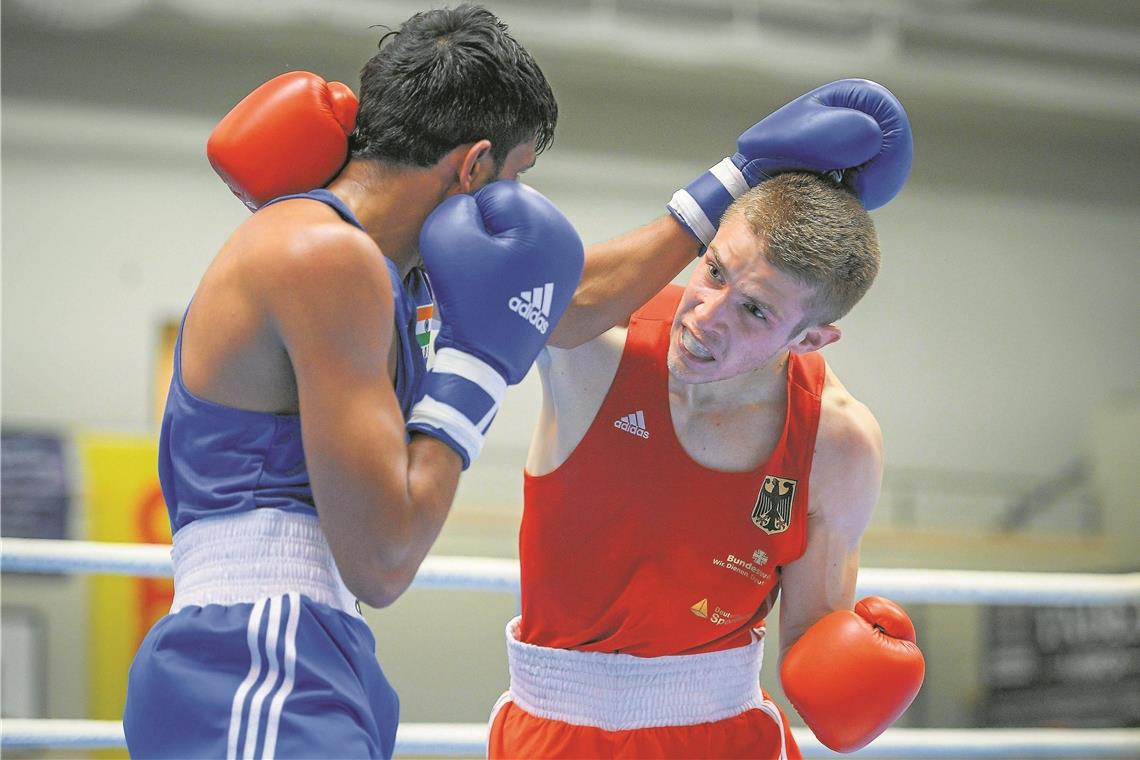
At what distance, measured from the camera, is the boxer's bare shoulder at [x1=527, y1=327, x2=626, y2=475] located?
6.93 ft

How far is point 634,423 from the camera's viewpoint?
6.87 feet

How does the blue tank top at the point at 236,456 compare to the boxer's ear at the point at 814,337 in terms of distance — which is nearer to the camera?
the blue tank top at the point at 236,456

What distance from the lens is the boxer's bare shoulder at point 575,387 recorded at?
2.11m

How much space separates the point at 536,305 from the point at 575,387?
545mm

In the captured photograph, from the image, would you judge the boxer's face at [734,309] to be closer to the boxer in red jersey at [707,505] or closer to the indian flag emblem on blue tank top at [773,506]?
the boxer in red jersey at [707,505]

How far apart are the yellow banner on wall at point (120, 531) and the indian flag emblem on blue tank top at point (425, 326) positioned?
4.11 m

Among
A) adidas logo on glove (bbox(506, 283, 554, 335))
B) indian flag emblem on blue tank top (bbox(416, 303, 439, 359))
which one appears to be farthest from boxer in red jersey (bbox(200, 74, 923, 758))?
adidas logo on glove (bbox(506, 283, 554, 335))

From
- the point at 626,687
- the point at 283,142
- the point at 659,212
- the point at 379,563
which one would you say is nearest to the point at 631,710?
the point at 626,687

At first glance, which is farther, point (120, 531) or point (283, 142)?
point (120, 531)

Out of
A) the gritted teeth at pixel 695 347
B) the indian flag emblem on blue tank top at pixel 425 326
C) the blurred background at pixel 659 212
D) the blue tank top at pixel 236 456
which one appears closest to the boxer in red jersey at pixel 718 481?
the gritted teeth at pixel 695 347

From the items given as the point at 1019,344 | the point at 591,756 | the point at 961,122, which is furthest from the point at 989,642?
the point at 591,756

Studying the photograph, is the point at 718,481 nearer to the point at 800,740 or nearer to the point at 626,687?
the point at 626,687

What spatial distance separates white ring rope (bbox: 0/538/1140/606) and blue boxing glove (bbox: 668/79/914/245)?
2.85ft

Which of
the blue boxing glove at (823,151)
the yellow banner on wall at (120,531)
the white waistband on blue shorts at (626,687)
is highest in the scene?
A: the blue boxing glove at (823,151)
